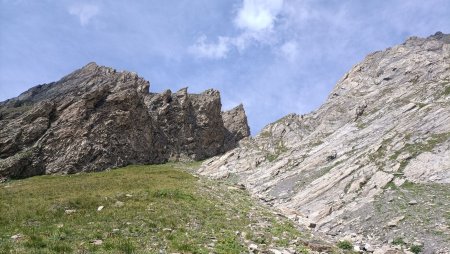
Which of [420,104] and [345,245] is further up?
[420,104]

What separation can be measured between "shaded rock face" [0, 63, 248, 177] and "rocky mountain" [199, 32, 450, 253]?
20.8 meters

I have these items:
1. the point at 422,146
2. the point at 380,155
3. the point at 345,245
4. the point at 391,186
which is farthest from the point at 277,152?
the point at 345,245

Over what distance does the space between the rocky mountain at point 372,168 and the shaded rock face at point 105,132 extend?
20760 mm

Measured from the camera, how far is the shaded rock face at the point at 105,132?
78.1 metres

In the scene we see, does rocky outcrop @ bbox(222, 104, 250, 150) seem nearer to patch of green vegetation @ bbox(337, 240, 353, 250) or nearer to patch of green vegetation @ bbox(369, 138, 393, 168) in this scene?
patch of green vegetation @ bbox(369, 138, 393, 168)

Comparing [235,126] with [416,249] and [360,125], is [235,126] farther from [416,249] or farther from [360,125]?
[416,249]

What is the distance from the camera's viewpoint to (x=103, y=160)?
8444cm

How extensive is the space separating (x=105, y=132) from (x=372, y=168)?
62.6 meters

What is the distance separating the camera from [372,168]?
142 feet

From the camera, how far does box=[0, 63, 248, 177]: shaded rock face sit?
78062mm

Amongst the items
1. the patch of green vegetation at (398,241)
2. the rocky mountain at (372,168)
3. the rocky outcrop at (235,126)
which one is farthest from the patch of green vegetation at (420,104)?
the rocky outcrop at (235,126)

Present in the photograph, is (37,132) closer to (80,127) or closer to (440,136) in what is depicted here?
(80,127)

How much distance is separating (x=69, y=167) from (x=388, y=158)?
196 feet

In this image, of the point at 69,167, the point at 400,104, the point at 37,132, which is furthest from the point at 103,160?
the point at 400,104
